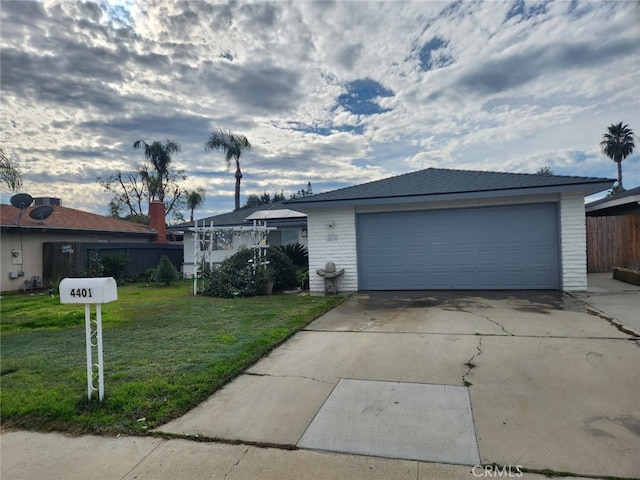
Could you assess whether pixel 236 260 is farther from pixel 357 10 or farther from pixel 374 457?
pixel 374 457

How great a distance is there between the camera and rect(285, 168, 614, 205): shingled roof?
29.2 feet

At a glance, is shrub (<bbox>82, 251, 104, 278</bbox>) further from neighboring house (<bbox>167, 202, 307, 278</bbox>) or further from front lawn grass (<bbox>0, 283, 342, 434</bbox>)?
front lawn grass (<bbox>0, 283, 342, 434</bbox>)

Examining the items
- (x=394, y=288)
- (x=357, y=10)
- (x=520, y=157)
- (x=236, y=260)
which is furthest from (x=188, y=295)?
(x=520, y=157)

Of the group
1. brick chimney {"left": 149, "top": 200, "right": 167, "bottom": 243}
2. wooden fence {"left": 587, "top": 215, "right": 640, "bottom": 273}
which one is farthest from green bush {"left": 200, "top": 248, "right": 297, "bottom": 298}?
wooden fence {"left": 587, "top": 215, "right": 640, "bottom": 273}

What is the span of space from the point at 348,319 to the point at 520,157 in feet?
49.4

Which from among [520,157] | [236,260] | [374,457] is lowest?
[374,457]

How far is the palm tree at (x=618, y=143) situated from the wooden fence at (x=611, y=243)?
31018 millimetres

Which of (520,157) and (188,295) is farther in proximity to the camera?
(520,157)

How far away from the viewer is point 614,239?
43.8 ft

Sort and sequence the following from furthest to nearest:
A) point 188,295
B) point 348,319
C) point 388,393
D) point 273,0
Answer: point 188,295 < point 273,0 < point 348,319 < point 388,393

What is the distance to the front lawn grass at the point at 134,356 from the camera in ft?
11.0

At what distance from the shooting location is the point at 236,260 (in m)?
11.3

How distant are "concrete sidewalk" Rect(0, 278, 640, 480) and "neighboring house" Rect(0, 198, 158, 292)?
44.7ft

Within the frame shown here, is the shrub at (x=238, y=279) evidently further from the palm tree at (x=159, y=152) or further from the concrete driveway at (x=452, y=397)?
the palm tree at (x=159, y=152)
